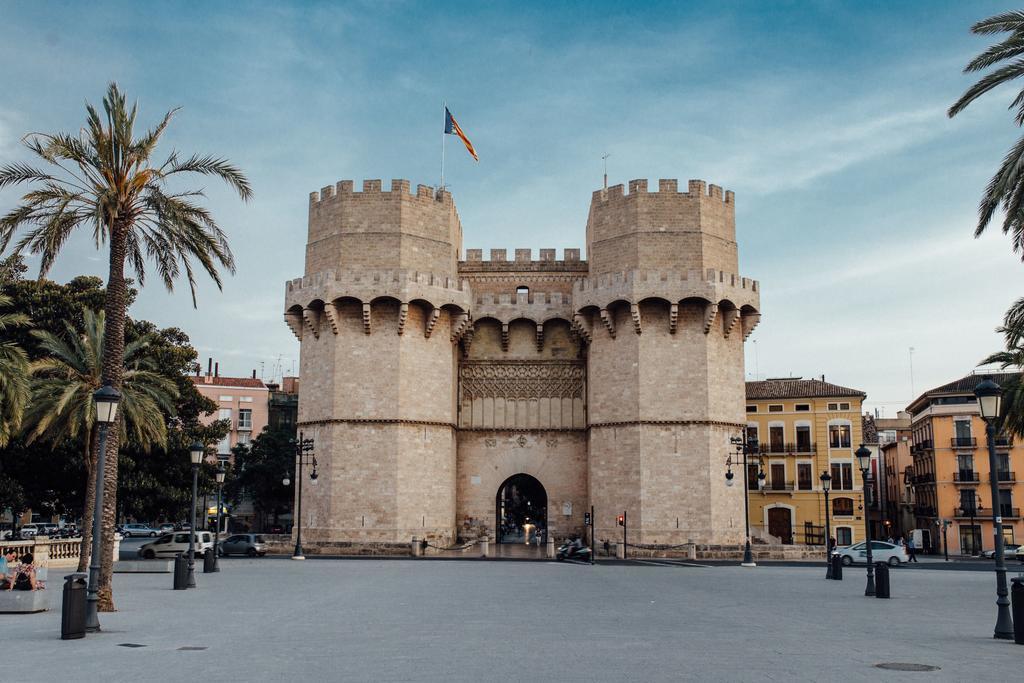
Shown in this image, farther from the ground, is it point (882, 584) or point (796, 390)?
point (796, 390)

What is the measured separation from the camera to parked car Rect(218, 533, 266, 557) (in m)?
36.9

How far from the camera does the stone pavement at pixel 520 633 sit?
986 centimetres

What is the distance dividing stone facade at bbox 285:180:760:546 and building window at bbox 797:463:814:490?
14338 millimetres

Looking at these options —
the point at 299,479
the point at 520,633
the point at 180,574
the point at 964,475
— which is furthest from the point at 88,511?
the point at 964,475

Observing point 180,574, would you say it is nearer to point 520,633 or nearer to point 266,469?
point 520,633

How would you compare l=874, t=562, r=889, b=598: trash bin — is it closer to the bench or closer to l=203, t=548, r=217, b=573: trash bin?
the bench

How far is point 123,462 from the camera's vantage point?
3703 cm

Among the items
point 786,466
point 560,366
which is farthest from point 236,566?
point 786,466

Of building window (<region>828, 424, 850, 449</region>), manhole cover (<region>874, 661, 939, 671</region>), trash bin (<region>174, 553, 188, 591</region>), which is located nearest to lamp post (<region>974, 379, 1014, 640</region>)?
manhole cover (<region>874, 661, 939, 671</region>)

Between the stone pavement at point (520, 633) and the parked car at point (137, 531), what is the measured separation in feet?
170

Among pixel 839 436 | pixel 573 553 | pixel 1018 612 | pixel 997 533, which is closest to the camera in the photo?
pixel 1018 612

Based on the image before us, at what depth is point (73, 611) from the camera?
12.3 metres

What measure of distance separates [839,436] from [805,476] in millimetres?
2971

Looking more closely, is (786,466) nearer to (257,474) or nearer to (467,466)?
(467,466)
